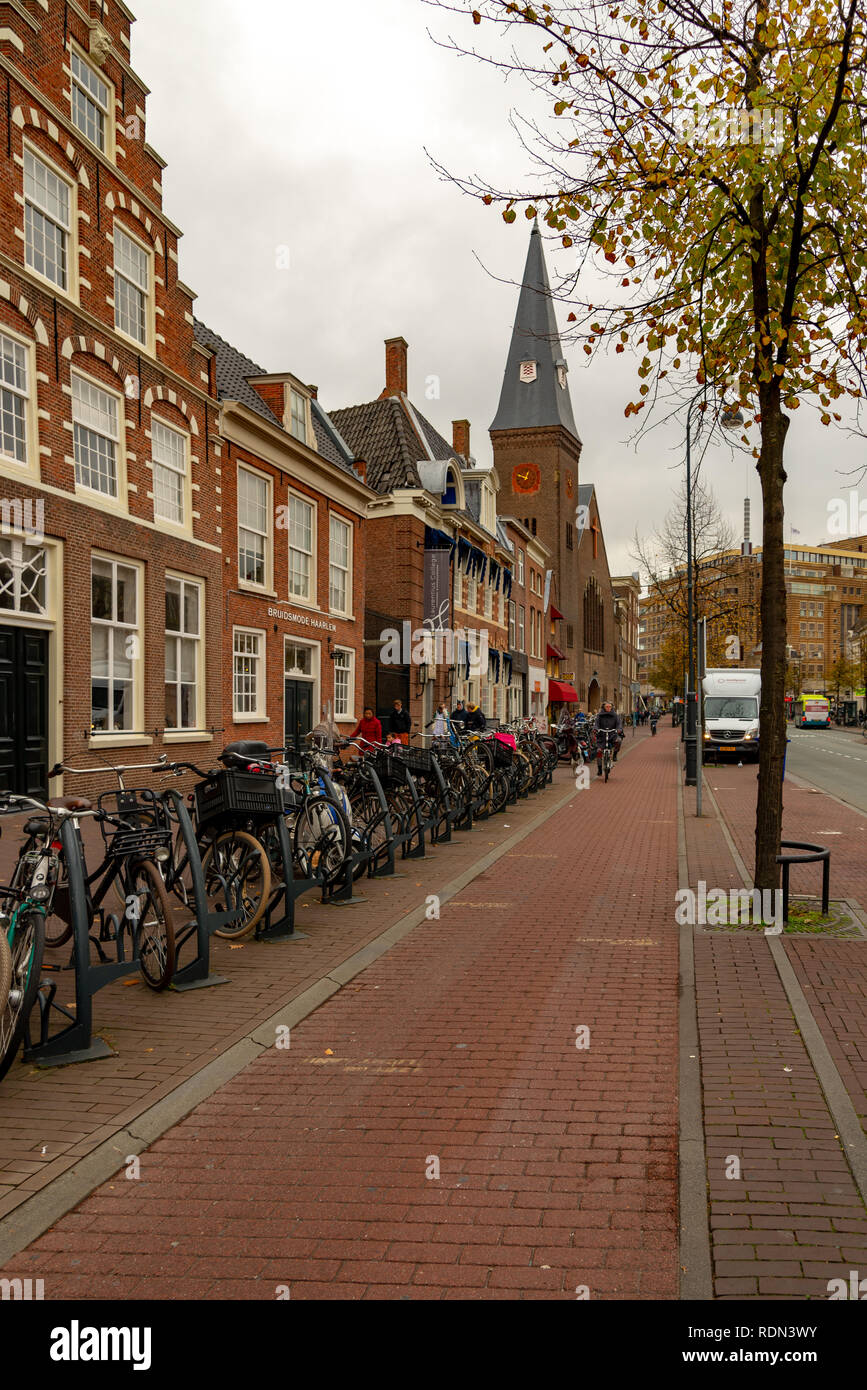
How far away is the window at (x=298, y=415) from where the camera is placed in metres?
21.8

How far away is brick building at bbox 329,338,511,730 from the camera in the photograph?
93.4 feet

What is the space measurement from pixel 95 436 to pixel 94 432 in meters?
0.09

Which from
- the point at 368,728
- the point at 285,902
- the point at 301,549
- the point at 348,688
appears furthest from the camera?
the point at 348,688

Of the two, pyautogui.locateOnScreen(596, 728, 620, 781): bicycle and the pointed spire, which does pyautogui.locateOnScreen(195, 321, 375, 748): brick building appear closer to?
pyautogui.locateOnScreen(596, 728, 620, 781): bicycle

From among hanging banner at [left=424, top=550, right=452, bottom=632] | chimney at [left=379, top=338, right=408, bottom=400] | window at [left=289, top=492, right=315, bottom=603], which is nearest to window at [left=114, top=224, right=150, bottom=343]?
window at [left=289, top=492, right=315, bottom=603]

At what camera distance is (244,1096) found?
15.0 feet

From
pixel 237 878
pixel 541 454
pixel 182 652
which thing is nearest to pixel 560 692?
pixel 541 454

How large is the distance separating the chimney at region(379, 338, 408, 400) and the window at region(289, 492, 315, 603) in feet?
39.8

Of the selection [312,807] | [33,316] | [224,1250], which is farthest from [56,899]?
[33,316]

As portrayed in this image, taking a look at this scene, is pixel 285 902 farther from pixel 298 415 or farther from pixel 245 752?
pixel 298 415

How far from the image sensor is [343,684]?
25188 mm
